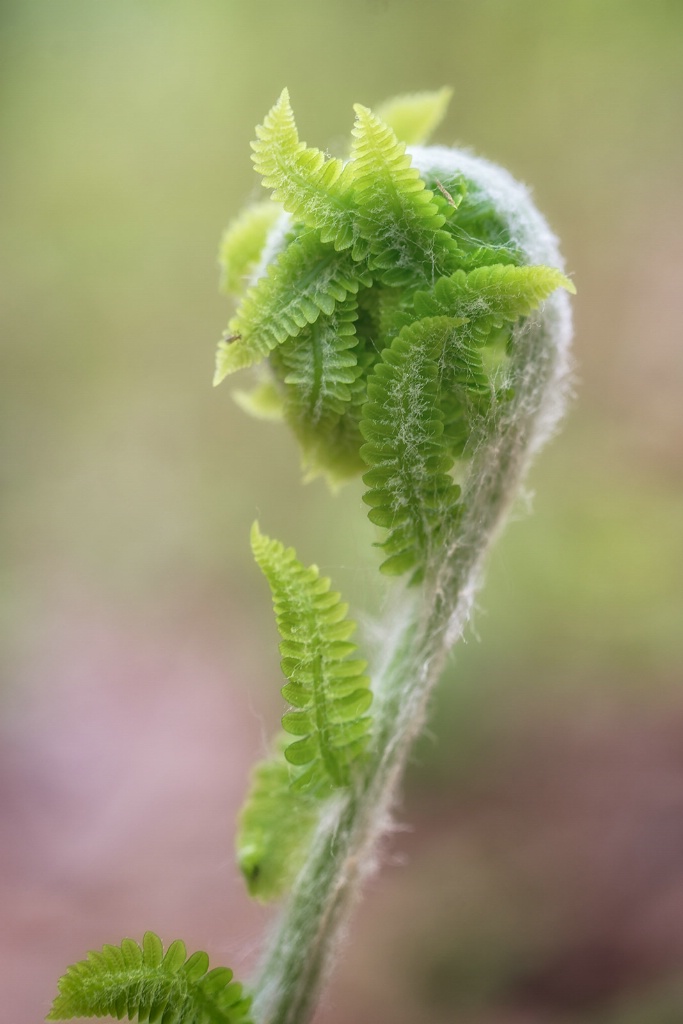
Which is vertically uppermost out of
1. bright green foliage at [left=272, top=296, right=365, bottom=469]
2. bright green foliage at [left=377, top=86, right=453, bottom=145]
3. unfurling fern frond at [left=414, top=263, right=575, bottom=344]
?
bright green foliage at [left=377, top=86, right=453, bottom=145]

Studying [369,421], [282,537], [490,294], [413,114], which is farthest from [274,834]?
[282,537]

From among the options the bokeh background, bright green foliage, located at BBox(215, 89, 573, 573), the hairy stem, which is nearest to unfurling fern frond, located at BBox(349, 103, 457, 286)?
bright green foliage, located at BBox(215, 89, 573, 573)

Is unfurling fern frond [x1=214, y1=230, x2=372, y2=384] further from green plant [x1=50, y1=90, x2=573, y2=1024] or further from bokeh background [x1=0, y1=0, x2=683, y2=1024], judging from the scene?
bokeh background [x1=0, y1=0, x2=683, y2=1024]

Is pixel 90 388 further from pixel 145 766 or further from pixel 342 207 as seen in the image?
pixel 342 207

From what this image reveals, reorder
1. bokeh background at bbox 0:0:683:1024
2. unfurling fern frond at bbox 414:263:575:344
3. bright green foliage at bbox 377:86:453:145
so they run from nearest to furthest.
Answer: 1. unfurling fern frond at bbox 414:263:575:344
2. bright green foliage at bbox 377:86:453:145
3. bokeh background at bbox 0:0:683:1024

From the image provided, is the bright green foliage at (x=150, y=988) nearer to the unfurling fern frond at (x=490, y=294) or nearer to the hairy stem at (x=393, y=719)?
the hairy stem at (x=393, y=719)

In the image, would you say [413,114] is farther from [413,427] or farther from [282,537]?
[282,537]

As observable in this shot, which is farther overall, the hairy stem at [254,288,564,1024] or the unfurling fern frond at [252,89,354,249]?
the hairy stem at [254,288,564,1024]

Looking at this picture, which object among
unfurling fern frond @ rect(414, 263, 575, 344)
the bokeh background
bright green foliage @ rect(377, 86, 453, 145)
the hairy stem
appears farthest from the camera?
the bokeh background
